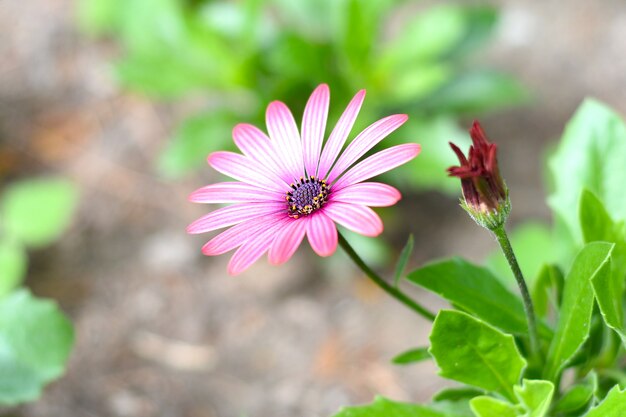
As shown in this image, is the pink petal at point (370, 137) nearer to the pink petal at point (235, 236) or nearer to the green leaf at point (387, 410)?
the pink petal at point (235, 236)

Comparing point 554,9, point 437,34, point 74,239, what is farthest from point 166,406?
point 554,9

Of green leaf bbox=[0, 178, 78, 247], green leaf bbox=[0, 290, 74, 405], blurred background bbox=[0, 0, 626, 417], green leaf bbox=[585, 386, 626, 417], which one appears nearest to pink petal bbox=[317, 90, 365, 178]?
green leaf bbox=[585, 386, 626, 417]

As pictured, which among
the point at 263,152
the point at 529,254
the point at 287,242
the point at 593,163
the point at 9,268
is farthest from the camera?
the point at 9,268

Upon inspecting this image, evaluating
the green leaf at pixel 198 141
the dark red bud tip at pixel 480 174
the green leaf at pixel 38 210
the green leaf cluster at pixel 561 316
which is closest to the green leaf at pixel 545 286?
the green leaf cluster at pixel 561 316

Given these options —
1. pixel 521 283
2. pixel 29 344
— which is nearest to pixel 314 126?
pixel 521 283

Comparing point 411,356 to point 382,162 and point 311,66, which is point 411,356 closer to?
point 382,162

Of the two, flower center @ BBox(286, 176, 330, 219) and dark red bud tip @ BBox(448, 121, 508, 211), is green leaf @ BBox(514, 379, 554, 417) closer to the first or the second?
dark red bud tip @ BBox(448, 121, 508, 211)
